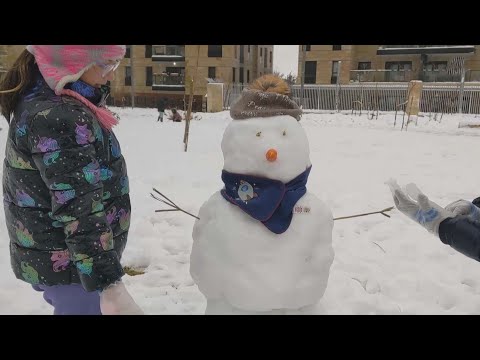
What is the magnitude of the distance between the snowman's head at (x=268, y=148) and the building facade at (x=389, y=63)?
2376 centimetres

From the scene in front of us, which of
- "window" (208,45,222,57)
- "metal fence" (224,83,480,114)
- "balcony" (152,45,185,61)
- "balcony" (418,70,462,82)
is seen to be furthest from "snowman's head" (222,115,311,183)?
"balcony" (152,45,185,61)

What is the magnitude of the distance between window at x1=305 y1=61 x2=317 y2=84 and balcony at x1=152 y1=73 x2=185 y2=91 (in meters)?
8.31

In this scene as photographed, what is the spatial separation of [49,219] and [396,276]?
2742 mm

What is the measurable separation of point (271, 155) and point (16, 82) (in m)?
1.08

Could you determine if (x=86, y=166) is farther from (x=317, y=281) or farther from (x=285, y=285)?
(x=317, y=281)

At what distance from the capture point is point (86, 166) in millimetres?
1323

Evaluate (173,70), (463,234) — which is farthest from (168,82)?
(463,234)

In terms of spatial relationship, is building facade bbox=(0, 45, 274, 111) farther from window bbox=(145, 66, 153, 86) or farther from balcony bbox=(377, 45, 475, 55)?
balcony bbox=(377, 45, 475, 55)

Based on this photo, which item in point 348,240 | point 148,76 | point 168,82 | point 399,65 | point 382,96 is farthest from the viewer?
point 148,76

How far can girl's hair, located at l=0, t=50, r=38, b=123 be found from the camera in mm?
1436

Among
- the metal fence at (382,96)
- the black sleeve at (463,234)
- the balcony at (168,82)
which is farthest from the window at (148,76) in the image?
the black sleeve at (463,234)

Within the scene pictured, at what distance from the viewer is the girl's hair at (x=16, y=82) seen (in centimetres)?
144

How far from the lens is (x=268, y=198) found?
78.1 inches

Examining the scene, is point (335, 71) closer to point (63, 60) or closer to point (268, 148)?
point (268, 148)
